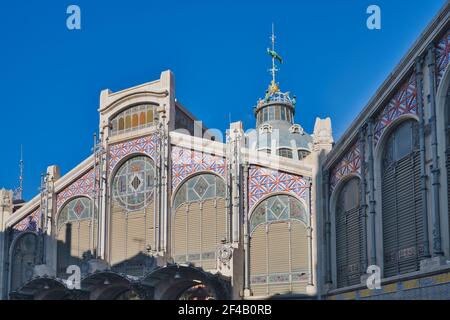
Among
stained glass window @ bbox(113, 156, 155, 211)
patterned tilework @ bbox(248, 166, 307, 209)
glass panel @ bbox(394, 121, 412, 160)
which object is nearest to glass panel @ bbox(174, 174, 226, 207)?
patterned tilework @ bbox(248, 166, 307, 209)

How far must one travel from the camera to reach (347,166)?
3128cm

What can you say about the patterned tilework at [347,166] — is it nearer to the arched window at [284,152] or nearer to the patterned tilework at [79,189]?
the patterned tilework at [79,189]

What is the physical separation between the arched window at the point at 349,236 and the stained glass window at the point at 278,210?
2435 millimetres

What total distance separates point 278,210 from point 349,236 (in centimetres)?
490

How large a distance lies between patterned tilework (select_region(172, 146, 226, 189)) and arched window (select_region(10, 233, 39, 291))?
10.9m

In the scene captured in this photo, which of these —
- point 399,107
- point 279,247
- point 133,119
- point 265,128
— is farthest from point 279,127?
point 399,107

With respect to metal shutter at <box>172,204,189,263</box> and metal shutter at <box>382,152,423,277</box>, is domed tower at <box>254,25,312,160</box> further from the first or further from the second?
metal shutter at <box>382,152,423,277</box>

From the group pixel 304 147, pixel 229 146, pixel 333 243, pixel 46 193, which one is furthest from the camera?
pixel 304 147

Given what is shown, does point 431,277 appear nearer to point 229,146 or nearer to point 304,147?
point 229,146

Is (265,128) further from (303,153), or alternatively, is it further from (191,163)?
(191,163)

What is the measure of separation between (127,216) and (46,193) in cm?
636

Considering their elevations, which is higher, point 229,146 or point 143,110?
point 143,110

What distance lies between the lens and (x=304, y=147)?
2216 inches

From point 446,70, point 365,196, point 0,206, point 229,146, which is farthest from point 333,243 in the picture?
point 0,206
